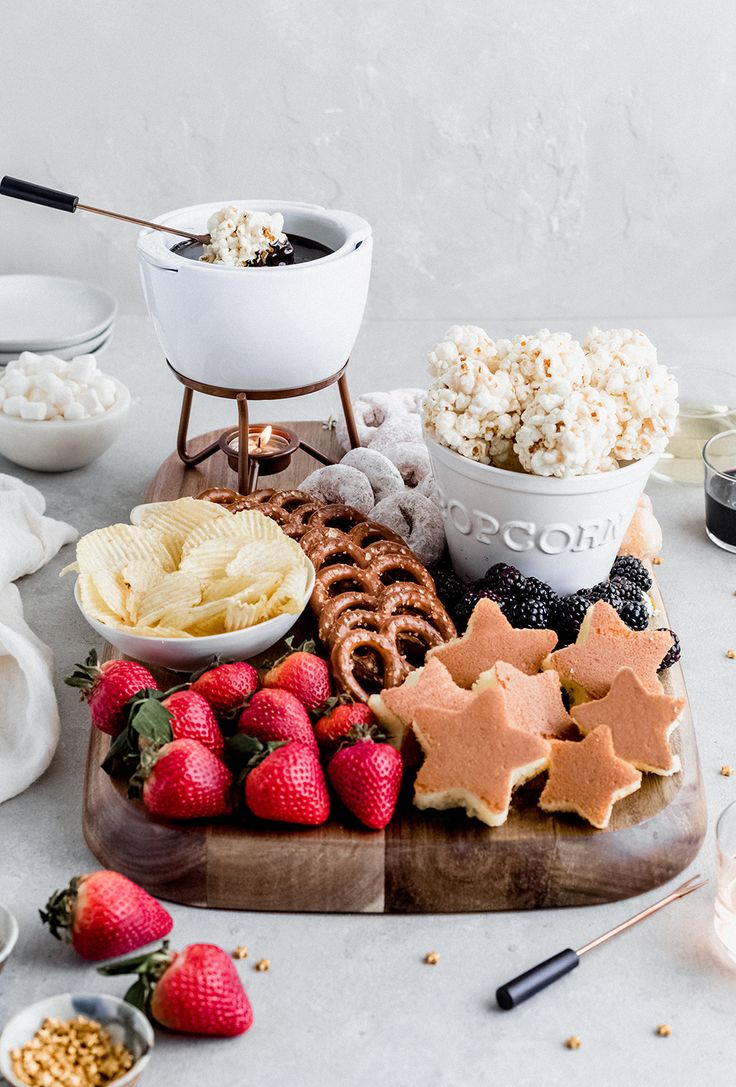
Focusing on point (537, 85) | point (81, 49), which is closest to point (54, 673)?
point (81, 49)

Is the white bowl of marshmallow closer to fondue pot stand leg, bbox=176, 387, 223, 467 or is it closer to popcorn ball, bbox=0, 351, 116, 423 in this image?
popcorn ball, bbox=0, 351, 116, 423

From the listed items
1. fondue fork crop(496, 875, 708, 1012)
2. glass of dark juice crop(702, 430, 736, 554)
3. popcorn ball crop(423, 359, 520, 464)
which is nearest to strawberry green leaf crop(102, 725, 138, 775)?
fondue fork crop(496, 875, 708, 1012)

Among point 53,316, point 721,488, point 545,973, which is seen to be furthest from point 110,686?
point 53,316

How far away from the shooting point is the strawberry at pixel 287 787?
144 cm

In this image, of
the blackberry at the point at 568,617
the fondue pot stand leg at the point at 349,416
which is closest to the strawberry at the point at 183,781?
the blackberry at the point at 568,617

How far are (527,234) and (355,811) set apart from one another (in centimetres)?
219

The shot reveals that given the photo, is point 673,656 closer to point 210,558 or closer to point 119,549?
point 210,558

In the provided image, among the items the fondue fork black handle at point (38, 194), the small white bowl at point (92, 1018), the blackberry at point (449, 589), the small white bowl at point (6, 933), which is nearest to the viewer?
the small white bowl at point (92, 1018)

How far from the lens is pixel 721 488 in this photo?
7.30ft

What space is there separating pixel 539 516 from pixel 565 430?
16 cm

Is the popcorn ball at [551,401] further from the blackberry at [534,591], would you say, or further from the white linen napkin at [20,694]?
the white linen napkin at [20,694]

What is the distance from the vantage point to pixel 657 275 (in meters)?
3.36

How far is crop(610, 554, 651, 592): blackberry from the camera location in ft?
6.37

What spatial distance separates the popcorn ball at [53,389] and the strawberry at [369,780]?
1.14m
